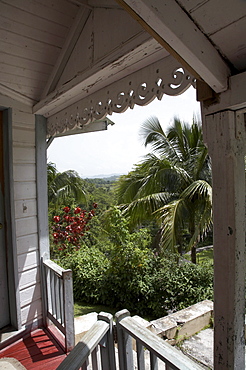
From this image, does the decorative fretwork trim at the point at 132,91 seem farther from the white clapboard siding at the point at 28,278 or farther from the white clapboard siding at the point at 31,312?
the white clapboard siding at the point at 31,312

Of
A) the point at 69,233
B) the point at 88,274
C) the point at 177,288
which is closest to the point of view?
the point at 177,288

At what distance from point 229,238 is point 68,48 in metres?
1.87

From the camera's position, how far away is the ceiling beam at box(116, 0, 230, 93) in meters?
0.73

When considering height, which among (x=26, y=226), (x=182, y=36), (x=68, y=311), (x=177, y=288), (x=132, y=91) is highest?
(x=132, y=91)

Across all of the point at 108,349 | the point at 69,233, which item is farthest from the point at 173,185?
the point at 108,349

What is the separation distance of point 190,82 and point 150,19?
1.95ft

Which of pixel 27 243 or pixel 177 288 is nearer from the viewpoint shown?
pixel 27 243

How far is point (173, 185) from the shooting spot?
752 centimetres

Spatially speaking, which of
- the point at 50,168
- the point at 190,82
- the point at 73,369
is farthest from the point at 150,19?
the point at 50,168

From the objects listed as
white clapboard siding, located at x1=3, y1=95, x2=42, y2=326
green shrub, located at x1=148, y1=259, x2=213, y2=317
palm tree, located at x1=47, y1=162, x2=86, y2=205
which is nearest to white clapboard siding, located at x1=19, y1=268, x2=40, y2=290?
white clapboard siding, located at x1=3, y1=95, x2=42, y2=326

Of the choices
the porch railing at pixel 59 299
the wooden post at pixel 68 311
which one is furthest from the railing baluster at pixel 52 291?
the wooden post at pixel 68 311

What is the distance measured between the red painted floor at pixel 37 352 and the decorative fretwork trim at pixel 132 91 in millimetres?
1787

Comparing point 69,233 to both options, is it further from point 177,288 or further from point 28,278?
point 28,278

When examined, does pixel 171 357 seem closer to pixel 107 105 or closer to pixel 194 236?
pixel 107 105
